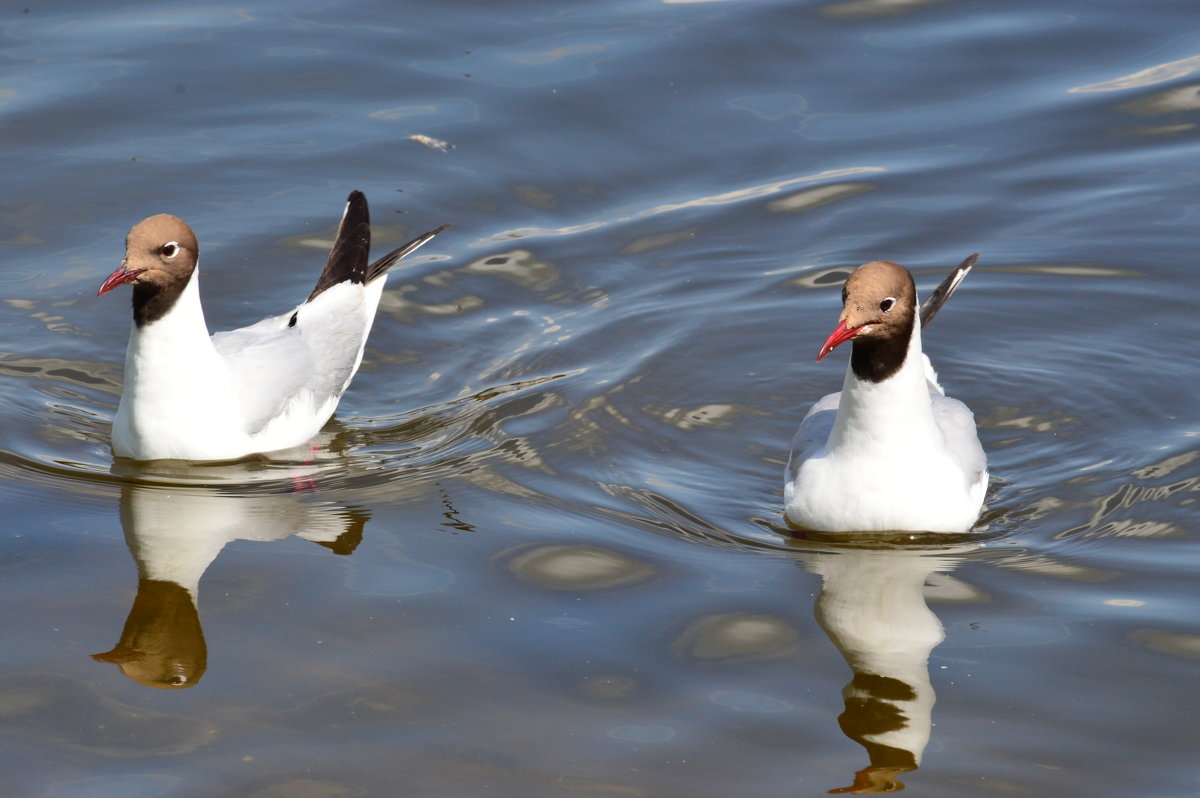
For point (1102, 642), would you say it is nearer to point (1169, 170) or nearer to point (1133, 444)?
point (1133, 444)

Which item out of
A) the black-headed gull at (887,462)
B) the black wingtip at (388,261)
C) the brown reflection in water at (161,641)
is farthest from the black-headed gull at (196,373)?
the black-headed gull at (887,462)

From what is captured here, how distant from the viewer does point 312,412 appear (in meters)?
8.05

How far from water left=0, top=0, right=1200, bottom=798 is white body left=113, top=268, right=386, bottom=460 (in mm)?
188

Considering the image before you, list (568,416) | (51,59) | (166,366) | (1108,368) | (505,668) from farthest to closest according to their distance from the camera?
1. (51,59)
2. (1108,368)
3. (568,416)
4. (166,366)
5. (505,668)

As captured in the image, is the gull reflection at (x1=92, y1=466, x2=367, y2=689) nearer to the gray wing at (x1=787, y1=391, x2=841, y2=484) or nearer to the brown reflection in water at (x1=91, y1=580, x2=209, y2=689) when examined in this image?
the brown reflection in water at (x1=91, y1=580, x2=209, y2=689)

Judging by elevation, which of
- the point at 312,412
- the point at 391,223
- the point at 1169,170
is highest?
the point at 1169,170

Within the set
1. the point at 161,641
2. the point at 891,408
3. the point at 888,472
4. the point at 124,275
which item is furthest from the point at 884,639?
the point at 124,275

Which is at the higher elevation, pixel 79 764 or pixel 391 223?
pixel 391 223

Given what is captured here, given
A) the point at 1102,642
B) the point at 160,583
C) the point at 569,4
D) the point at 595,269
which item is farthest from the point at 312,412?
the point at 569,4

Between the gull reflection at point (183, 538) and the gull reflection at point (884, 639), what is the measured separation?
213cm

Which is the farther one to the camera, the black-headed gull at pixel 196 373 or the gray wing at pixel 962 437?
the black-headed gull at pixel 196 373

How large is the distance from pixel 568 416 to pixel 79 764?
3454mm

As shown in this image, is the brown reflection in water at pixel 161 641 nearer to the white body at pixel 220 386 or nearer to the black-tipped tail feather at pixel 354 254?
the white body at pixel 220 386

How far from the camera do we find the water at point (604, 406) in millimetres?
5449
